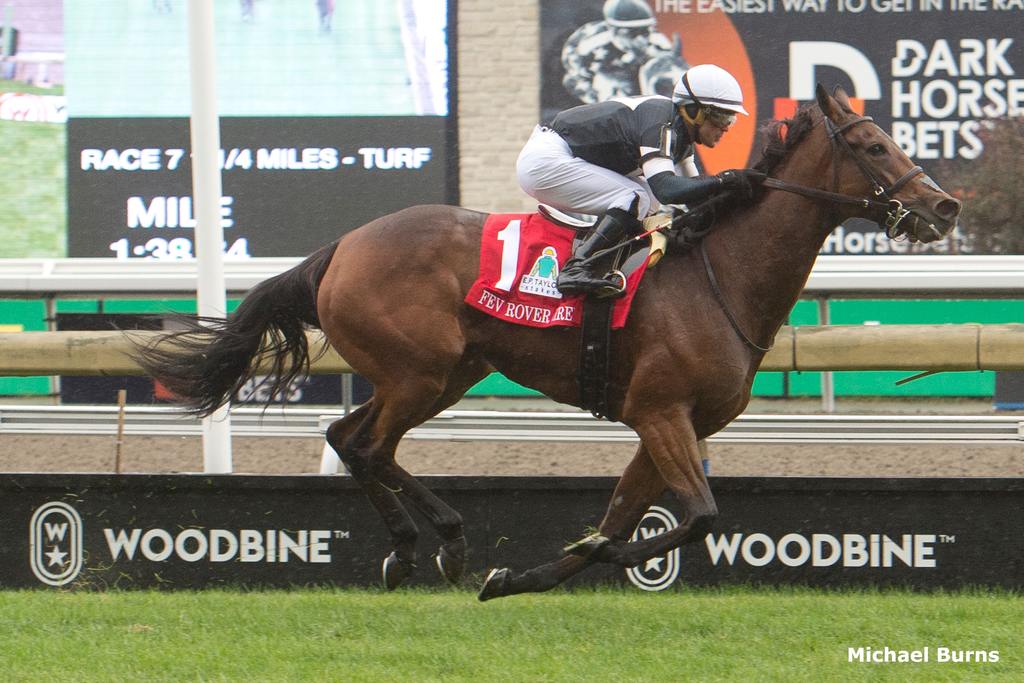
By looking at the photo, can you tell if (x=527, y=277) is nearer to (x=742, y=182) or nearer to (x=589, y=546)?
(x=742, y=182)

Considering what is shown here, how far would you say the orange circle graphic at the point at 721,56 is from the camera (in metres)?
10.6

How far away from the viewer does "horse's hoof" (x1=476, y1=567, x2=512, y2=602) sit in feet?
15.4

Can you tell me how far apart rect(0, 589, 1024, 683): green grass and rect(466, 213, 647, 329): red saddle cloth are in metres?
1.04

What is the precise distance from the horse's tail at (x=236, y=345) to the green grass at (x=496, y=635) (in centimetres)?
78

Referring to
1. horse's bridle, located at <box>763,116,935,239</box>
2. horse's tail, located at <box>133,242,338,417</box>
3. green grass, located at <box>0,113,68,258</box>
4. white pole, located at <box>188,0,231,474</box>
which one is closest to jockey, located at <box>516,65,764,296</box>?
horse's bridle, located at <box>763,116,935,239</box>

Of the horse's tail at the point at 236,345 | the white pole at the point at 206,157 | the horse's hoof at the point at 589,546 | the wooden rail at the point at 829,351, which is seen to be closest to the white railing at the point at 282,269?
the wooden rail at the point at 829,351

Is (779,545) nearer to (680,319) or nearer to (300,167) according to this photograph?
(680,319)

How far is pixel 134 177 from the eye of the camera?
10852mm

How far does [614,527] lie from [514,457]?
3.31 meters

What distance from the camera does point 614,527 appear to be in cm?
478

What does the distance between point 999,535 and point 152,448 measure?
5.29 m

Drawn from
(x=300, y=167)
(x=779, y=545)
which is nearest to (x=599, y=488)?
(x=779, y=545)

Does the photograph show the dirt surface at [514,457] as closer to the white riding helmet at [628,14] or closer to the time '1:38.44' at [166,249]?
the time '1:38.44' at [166,249]

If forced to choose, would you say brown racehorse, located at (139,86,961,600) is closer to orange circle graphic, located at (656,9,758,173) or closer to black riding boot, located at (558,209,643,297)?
black riding boot, located at (558,209,643,297)
